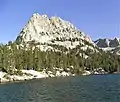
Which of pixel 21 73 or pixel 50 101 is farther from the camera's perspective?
pixel 21 73

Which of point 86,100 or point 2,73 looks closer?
point 86,100

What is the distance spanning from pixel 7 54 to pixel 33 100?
397 ft

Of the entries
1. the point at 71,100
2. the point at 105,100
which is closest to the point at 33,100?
the point at 71,100

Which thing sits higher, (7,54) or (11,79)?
(7,54)

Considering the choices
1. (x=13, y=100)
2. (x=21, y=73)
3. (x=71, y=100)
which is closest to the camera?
(x=71, y=100)

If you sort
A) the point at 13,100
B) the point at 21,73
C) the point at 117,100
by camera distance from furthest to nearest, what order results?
the point at 21,73 → the point at 13,100 → the point at 117,100

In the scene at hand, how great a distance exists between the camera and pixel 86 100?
7688 centimetres

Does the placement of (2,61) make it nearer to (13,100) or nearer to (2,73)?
(2,73)

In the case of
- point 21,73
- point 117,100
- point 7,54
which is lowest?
point 117,100

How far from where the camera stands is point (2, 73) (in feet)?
597

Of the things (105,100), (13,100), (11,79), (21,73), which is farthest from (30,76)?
(105,100)

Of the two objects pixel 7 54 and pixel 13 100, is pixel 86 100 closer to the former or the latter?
pixel 13 100

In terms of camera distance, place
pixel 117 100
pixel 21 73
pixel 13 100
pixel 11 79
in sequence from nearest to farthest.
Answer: pixel 117 100 → pixel 13 100 → pixel 11 79 → pixel 21 73

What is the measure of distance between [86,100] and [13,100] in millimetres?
22085
